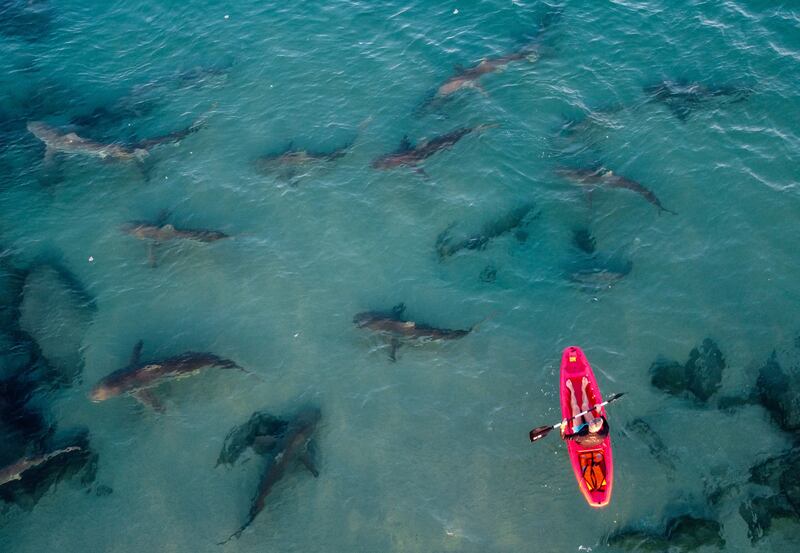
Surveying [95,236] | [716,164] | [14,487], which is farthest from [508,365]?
[95,236]

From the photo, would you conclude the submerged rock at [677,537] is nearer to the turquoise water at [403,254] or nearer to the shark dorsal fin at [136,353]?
the turquoise water at [403,254]

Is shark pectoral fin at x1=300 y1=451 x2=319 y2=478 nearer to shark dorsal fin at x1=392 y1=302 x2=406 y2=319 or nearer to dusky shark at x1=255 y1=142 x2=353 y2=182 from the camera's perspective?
shark dorsal fin at x1=392 y1=302 x2=406 y2=319

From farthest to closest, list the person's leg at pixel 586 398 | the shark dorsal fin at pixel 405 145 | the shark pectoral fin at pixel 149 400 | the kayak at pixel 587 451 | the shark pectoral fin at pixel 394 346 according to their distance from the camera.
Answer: the shark dorsal fin at pixel 405 145 → the shark pectoral fin at pixel 394 346 → the shark pectoral fin at pixel 149 400 → the person's leg at pixel 586 398 → the kayak at pixel 587 451

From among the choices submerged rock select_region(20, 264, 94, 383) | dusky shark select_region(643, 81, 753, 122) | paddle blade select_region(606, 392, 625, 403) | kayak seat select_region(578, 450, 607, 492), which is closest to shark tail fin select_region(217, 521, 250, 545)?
submerged rock select_region(20, 264, 94, 383)

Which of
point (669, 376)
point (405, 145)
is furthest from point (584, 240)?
point (405, 145)

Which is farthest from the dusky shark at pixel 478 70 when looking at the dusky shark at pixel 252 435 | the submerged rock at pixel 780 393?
the submerged rock at pixel 780 393

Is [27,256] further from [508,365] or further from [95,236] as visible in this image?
[508,365]
